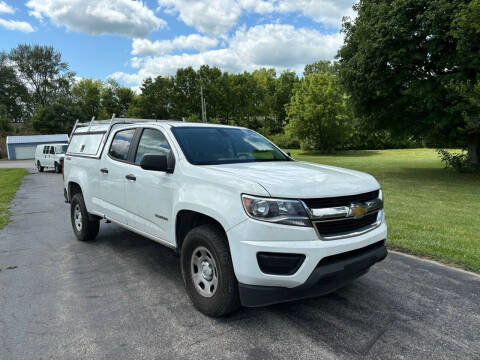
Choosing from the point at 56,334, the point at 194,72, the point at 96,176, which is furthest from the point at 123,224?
the point at 194,72

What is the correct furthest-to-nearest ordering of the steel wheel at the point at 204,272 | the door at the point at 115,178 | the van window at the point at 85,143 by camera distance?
the van window at the point at 85,143, the door at the point at 115,178, the steel wheel at the point at 204,272

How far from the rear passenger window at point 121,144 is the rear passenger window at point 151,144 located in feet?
0.97

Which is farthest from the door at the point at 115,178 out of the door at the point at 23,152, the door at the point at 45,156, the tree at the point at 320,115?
the door at the point at 23,152

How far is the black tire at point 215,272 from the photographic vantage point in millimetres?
3027

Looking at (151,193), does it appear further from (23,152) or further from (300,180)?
(23,152)

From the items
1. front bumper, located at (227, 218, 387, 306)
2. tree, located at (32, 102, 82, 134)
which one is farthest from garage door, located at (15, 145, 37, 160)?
front bumper, located at (227, 218, 387, 306)

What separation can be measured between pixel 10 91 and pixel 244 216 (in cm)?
8896

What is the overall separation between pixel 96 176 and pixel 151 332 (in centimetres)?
302

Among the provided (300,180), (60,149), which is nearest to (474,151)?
(300,180)

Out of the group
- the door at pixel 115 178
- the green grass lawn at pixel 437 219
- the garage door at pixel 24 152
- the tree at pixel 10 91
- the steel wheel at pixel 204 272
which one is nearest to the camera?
the steel wheel at pixel 204 272

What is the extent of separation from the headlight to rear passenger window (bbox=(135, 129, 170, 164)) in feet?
5.30

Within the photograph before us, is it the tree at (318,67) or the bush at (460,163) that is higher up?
the tree at (318,67)

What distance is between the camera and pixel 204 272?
3340 millimetres

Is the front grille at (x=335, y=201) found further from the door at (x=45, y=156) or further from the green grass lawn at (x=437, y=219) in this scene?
the door at (x=45, y=156)
